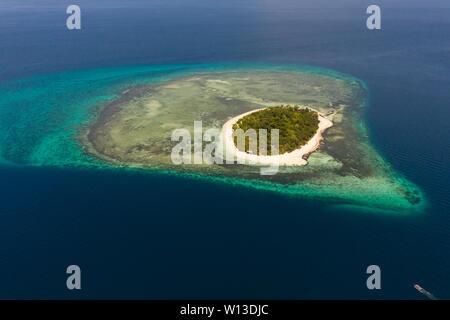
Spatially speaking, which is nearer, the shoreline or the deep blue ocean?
the deep blue ocean

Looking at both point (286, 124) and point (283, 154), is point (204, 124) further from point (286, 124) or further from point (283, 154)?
point (283, 154)

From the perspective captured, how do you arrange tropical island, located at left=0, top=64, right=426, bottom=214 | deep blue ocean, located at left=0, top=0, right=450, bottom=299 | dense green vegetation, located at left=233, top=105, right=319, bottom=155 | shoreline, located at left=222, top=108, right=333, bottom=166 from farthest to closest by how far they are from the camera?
dense green vegetation, located at left=233, top=105, right=319, bottom=155 → shoreline, located at left=222, top=108, right=333, bottom=166 → tropical island, located at left=0, top=64, right=426, bottom=214 → deep blue ocean, located at left=0, top=0, right=450, bottom=299

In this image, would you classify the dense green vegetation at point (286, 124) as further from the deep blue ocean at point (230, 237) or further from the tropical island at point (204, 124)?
the deep blue ocean at point (230, 237)

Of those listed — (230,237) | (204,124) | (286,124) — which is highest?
(286,124)

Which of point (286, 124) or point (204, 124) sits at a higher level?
point (286, 124)

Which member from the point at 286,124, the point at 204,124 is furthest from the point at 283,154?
the point at 204,124

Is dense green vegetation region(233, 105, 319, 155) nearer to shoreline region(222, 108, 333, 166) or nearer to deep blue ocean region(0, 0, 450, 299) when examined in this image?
shoreline region(222, 108, 333, 166)

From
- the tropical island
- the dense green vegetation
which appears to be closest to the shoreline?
the tropical island

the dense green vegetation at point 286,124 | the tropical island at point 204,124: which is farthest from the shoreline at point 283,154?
the dense green vegetation at point 286,124
